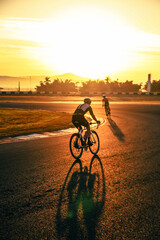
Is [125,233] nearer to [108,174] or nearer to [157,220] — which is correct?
[157,220]

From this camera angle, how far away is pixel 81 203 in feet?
14.3

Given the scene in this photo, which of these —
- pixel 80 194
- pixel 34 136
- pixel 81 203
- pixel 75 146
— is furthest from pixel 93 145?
pixel 34 136

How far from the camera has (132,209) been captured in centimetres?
414

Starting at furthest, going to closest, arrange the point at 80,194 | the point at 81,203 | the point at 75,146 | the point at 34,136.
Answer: the point at 34,136
the point at 75,146
the point at 80,194
the point at 81,203

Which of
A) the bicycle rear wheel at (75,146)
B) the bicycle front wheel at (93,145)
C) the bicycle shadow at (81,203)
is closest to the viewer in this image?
the bicycle shadow at (81,203)

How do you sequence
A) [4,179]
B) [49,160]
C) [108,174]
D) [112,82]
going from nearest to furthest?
[4,179]
[108,174]
[49,160]
[112,82]

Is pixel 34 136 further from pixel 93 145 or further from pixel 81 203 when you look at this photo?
pixel 81 203

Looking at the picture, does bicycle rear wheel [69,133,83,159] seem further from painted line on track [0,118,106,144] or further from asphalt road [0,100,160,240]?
painted line on track [0,118,106,144]

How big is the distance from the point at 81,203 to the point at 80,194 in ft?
1.30

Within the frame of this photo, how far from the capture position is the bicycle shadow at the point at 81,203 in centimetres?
352

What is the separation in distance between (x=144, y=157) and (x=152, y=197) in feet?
9.23

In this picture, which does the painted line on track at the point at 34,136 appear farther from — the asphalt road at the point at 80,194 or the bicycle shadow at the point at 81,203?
the bicycle shadow at the point at 81,203

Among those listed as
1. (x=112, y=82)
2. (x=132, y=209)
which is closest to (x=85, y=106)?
(x=132, y=209)

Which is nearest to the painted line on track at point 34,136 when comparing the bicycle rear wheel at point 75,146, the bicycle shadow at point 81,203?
the bicycle rear wheel at point 75,146
